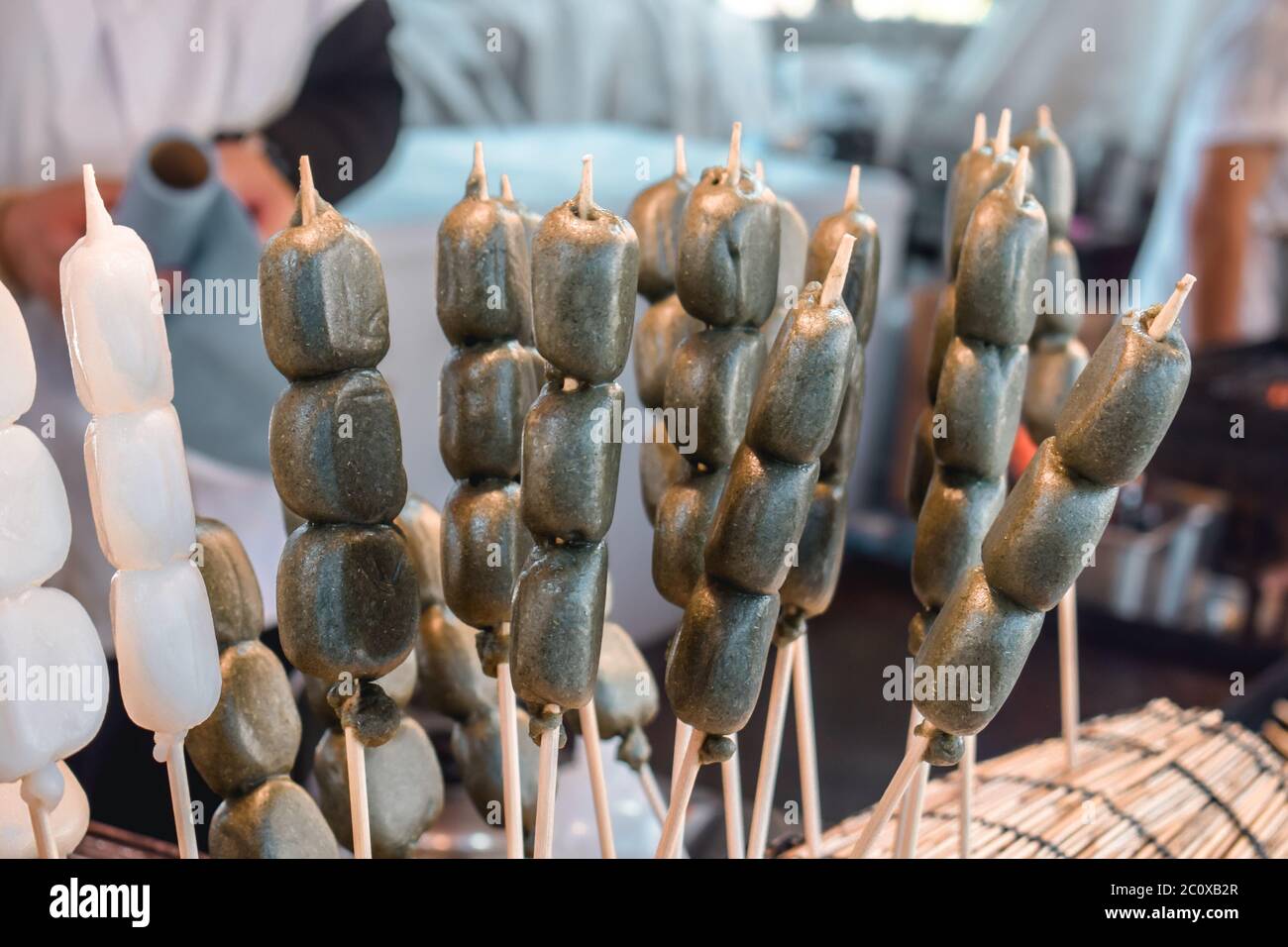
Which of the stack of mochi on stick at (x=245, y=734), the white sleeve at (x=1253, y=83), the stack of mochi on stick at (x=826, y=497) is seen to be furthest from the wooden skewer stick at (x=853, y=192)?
the white sleeve at (x=1253, y=83)

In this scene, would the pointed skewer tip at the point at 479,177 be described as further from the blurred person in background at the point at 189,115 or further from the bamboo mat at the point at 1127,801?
the blurred person in background at the point at 189,115

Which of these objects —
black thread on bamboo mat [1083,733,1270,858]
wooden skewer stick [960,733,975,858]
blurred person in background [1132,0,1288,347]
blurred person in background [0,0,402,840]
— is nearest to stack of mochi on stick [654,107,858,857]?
wooden skewer stick [960,733,975,858]

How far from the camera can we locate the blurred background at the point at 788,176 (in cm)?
146

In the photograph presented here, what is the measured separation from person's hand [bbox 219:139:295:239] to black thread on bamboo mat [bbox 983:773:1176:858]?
3.61ft

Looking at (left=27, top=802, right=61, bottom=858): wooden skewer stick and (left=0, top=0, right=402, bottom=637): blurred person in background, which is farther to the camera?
(left=0, top=0, right=402, bottom=637): blurred person in background

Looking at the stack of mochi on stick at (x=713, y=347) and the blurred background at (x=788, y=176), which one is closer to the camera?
the stack of mochi on stick at (x=713, y=347)

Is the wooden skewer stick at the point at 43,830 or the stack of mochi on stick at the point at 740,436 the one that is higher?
the stack of mochi on stick at the point at 740,436

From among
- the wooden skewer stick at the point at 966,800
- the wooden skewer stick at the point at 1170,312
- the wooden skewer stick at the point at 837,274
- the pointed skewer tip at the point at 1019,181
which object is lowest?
the wooden skewer stick at the point at 966,800

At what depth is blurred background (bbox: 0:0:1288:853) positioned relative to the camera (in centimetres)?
146

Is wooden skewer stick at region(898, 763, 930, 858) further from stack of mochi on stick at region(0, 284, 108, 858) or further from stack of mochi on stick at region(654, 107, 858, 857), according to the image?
stack of mochi on stick at region(0, 284, 108, 858)

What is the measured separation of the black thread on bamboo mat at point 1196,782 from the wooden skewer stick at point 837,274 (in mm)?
579

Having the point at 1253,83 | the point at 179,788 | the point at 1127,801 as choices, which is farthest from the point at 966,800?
the point at 1253,83
